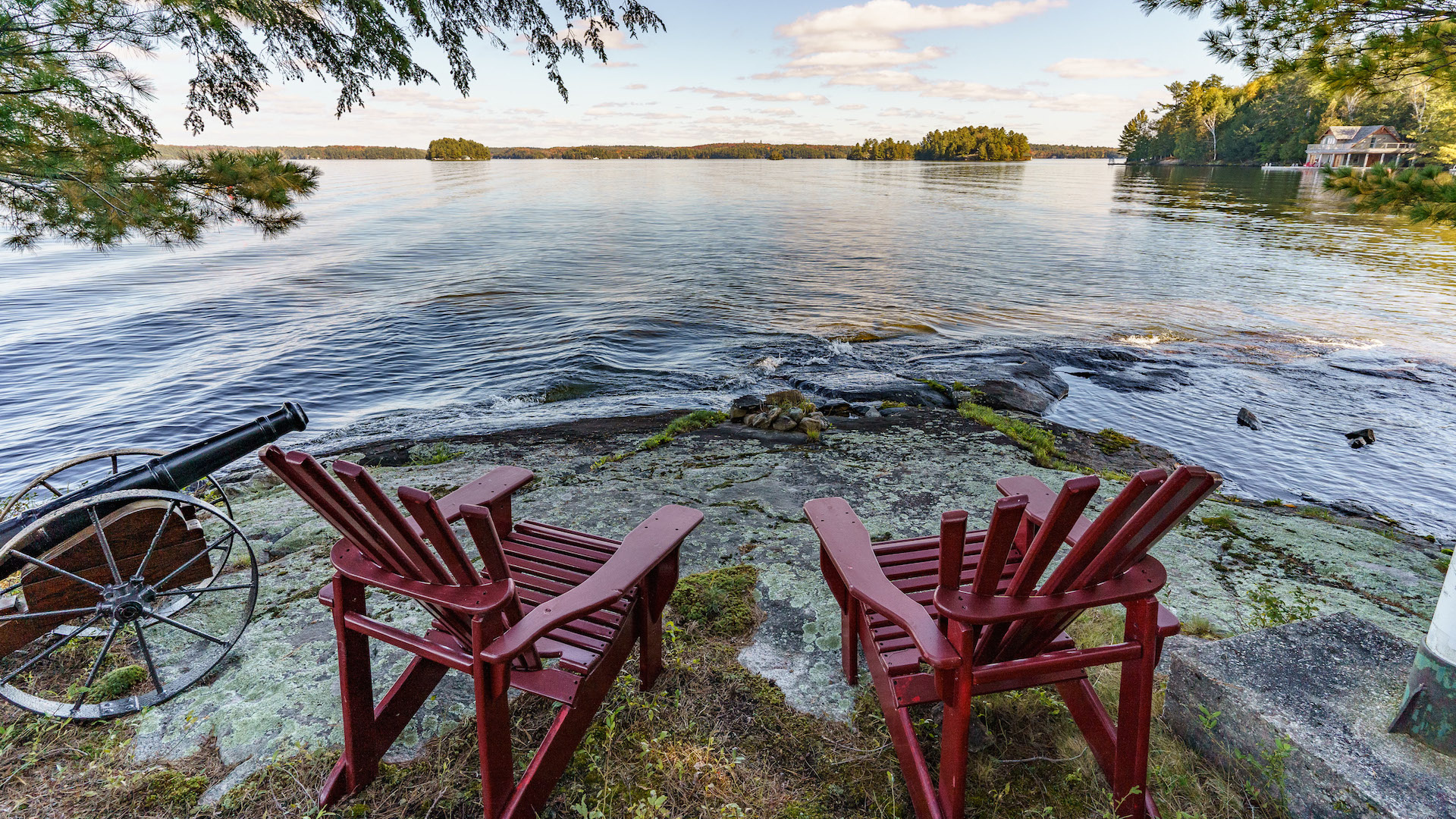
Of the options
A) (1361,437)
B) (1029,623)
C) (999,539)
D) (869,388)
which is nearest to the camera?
(999,539)

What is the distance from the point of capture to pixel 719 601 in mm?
3467

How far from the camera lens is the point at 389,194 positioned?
6347 centimetres

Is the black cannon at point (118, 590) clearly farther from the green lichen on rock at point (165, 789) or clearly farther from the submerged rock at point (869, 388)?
Result: the submerged rock at point (869, 388)

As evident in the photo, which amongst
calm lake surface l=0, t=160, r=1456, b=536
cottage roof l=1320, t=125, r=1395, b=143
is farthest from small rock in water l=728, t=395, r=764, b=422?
cottage roof l=1320, t=125, r=1395, b=143

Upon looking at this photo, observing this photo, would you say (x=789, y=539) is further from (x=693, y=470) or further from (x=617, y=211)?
(x=617, y=211)

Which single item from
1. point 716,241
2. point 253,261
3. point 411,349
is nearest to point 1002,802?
point 411,349

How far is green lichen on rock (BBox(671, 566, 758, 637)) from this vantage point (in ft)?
10.8

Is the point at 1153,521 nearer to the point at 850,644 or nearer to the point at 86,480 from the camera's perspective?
the point at 850,644

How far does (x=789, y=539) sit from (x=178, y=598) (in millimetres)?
Answer: 3571

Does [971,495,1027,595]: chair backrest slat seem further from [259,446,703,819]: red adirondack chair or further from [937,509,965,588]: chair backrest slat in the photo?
[259,446,703,819]: red adirondack chair

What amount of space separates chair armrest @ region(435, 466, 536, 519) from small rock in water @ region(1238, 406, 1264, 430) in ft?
33.1

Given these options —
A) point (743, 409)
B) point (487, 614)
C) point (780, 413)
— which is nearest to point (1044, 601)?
point (487, 614)

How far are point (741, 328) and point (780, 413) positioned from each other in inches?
323

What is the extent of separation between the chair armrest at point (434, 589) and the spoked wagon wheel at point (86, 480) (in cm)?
172
